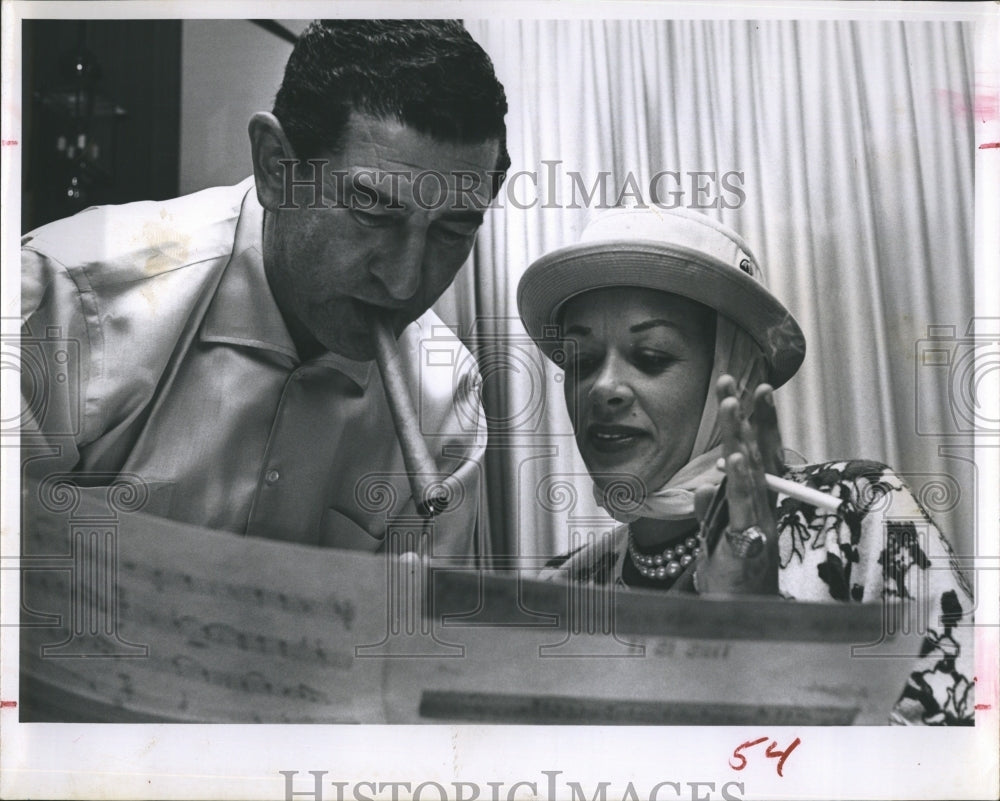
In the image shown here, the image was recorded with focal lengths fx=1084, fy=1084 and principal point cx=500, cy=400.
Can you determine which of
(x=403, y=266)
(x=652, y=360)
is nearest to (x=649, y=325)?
(x=652, y=360)

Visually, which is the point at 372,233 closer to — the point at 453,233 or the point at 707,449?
the point at 453,233

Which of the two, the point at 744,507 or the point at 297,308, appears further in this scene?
the point at 297,308

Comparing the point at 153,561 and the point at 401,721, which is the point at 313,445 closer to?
the point at 153,561

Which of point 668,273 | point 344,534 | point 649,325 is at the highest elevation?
point 668,273

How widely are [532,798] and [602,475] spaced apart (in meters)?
0.94

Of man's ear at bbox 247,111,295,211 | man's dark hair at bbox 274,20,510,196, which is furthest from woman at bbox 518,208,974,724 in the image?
man's ear at bbox 247,111,295,211

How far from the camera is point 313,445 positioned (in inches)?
121

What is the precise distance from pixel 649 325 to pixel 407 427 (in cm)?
74

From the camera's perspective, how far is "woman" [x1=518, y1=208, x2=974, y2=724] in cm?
303

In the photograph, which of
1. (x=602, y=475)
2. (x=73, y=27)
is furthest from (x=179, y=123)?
(x=602, y=475)

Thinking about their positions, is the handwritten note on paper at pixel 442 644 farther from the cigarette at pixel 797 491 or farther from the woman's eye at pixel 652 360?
the woman's eye at pixel 652 360

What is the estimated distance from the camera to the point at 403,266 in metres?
3.08

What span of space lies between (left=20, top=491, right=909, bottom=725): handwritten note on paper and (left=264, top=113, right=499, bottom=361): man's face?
0.66 metres

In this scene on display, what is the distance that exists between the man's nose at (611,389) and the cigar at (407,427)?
50cm
